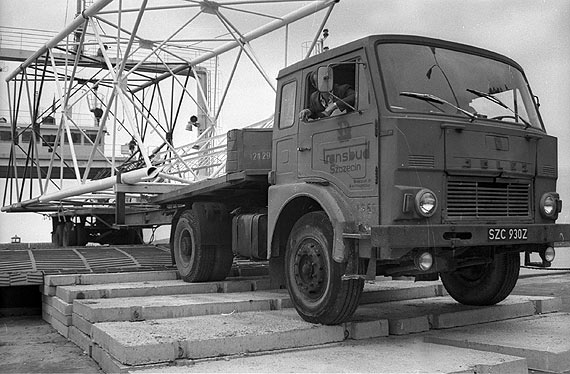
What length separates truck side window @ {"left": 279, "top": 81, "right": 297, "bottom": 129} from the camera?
747cm

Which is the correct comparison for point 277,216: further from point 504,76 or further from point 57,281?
point 57,281

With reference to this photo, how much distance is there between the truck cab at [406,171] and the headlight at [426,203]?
0.01 meters

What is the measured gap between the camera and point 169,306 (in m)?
Result: 7.21

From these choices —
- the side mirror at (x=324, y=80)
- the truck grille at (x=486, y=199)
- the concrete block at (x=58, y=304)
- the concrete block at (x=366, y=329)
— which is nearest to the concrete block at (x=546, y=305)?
the truck grille at (x=486, y=199)

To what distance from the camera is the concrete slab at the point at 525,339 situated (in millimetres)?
5969

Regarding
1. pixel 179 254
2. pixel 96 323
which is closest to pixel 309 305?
pixel 96 323

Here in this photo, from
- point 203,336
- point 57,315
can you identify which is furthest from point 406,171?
point 57,315

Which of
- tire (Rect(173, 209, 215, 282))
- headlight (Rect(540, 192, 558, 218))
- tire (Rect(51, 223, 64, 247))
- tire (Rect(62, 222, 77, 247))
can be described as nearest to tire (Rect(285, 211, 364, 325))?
headlight (Rect(540, 192, 558, 218))

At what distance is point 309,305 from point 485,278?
2.51 metres

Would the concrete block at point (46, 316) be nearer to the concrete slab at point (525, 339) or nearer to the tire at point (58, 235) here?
the concrete slab at point (525, 339)

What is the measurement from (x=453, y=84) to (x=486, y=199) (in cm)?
116

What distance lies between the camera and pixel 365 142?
6.31m

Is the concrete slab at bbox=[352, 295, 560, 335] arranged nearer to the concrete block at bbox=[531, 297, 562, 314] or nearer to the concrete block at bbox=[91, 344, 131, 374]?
the concrete block at bbox=[531, 297, 562, 314]

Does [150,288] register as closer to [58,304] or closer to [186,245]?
[58,304]
